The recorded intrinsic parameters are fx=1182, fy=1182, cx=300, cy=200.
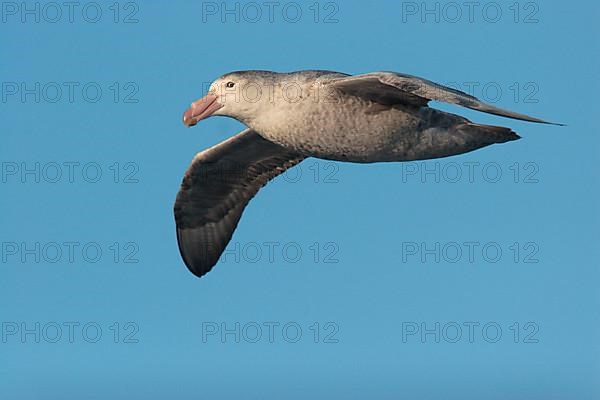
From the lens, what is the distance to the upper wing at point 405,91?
34.9ft

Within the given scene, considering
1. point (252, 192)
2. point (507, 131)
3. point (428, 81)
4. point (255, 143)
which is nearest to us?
point (428, 81)

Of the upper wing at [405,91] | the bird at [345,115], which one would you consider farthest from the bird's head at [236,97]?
the upper wing at [405,91]

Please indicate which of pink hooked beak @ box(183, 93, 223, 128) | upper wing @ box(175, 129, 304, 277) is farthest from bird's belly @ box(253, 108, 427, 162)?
upper wing @ box(175, 129, 304, 277)

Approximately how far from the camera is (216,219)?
15656 mm

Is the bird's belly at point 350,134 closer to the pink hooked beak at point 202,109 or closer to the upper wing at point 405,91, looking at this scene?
the upper wing at point 405,91

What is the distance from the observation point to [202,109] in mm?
12508

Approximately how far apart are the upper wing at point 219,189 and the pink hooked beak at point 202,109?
1818 millimetres

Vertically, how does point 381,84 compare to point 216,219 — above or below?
above

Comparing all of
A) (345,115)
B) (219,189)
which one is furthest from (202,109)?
(219,189)

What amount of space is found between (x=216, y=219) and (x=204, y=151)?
1.38 metres

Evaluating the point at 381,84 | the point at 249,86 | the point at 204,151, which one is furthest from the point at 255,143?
the point at 381,84

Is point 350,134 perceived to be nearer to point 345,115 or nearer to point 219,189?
point 345,115

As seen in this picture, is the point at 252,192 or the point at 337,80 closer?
the point at 337,80

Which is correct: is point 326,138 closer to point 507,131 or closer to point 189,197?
point 507,131
